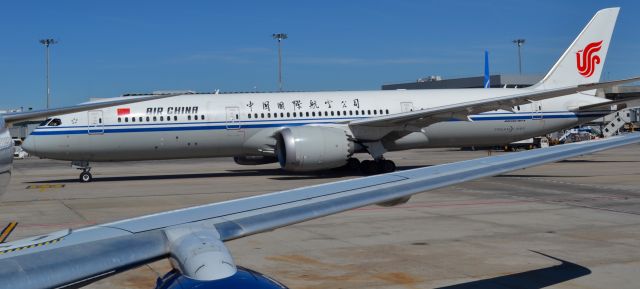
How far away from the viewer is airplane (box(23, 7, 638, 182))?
21219 mm

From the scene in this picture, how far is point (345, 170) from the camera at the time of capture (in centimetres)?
2450

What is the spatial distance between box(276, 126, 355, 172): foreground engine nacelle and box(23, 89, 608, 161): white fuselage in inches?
59.9

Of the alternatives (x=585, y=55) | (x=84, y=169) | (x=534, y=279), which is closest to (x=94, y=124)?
(x=84, y=169)

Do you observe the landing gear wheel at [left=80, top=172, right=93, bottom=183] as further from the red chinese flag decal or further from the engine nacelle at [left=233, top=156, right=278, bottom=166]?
the engine nacelle at [left=233, top=156, right=278, bottom=166]

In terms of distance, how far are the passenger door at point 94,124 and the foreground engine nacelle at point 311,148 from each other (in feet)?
17.2

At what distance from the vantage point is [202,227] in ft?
14.2

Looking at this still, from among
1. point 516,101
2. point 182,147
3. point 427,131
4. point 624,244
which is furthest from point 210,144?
point 624,244

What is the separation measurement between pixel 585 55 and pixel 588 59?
0.20 metres

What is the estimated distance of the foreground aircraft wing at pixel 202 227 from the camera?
3.55 meters

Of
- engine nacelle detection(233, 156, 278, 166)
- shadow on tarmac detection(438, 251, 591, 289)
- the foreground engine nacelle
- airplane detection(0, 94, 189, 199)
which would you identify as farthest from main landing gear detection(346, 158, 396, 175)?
airplane detection(0, 94, 189, 199)

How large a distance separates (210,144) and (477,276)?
15.5 m

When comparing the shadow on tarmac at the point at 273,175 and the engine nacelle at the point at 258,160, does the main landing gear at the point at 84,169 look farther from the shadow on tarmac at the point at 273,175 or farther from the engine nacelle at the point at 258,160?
the engine nacelle at the point at 258,160

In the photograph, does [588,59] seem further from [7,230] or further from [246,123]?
[7,230]

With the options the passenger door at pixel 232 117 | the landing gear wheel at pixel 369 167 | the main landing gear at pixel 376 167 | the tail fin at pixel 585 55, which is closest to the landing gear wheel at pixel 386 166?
the main landing gear at pixel 376 167
